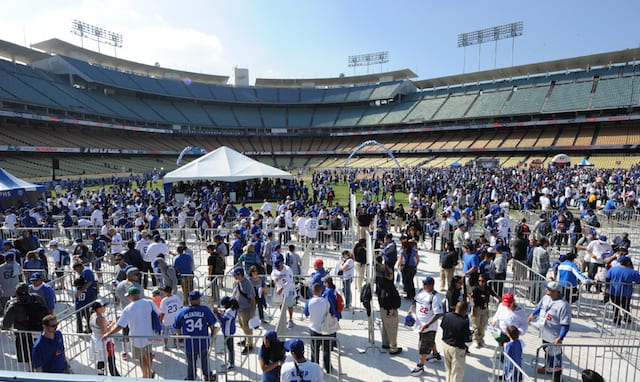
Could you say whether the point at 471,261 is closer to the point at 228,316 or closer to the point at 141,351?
the point at 228,316

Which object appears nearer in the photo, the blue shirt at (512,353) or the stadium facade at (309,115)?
the blue shirt at (512,353)

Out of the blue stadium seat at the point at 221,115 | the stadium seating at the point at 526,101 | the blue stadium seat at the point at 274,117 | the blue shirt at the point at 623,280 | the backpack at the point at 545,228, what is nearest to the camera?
the blue shirt at the point at 623,280

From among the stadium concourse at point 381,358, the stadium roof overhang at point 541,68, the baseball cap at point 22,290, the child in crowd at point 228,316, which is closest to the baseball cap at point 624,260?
the stadium concourse at point 381,358

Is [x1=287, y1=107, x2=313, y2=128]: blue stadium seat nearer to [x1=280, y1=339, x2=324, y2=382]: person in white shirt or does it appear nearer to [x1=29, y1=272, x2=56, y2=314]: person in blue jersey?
[x1=29, y1=272, x2=56, y2=314]: person in blue jersey

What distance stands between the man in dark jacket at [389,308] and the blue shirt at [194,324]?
287cm

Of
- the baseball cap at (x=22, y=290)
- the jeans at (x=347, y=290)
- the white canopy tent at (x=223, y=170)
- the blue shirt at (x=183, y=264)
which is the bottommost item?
the jeans at (x=347, y=290)

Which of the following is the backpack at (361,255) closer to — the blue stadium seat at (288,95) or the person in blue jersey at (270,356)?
the person in blue jersey at (270,356)

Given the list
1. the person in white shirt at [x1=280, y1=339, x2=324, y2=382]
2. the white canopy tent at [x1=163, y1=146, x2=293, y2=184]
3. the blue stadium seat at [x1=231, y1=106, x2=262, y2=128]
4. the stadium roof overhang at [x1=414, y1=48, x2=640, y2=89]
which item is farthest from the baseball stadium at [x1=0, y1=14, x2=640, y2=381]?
the blue stadium seat at [x1=231, y1=106, x2=262, y2=128]

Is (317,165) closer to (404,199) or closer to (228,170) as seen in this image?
(404,199)

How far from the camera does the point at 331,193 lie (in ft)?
76.4

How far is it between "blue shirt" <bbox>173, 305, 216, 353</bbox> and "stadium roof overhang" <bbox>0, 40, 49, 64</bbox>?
67.4m

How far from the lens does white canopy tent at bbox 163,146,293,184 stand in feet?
67.3

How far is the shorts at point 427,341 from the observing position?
5816mm

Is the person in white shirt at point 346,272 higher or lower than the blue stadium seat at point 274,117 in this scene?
lower
